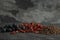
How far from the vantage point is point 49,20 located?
14.0 ft

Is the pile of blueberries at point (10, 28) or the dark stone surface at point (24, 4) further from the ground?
the dark stone surface at point (24, 4)

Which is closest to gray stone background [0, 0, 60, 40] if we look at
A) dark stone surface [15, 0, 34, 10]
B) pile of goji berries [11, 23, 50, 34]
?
dark stone surface [15, 0, 34, 10]

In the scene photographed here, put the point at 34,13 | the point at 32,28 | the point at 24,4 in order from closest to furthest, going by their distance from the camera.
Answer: the point at 32,28 < the point at 34,13 < the point at 24,4

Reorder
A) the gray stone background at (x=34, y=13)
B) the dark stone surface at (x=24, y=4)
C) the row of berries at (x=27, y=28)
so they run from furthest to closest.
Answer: the dark stone surface at (x=24, y=4), the gray stone background at (x=34, y=13), the row of berries at (x=27, y=28)

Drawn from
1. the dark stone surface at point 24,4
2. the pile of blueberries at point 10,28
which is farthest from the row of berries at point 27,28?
the dark stone surface at point 24,4

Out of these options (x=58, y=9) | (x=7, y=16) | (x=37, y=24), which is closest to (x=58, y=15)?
(x=58, y=9)

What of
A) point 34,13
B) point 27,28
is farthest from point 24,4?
point 27,28

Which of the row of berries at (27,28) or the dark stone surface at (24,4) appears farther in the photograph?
the dark stone surface at (24,4)

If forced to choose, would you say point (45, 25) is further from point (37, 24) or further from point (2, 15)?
point (2, 15)

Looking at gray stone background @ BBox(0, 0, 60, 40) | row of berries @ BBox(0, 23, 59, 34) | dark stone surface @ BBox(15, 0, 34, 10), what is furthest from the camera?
dark stone surface @ BBox(15, 0, 34, 10)

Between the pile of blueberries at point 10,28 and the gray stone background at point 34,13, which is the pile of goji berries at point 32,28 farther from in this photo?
the gray stone background at point 34,13

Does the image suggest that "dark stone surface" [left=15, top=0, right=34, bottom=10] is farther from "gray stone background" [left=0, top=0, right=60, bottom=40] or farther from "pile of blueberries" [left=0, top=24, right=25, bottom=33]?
"pile of blueberries" [left=0, top=24, right=25, bottom=33]

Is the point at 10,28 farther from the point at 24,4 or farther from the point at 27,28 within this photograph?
the point at 24,4

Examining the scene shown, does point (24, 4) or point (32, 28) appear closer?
point (32, 28)
